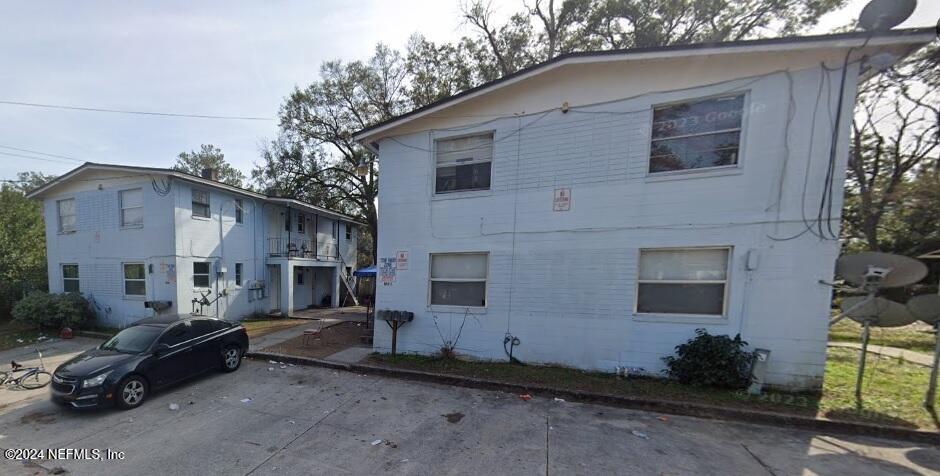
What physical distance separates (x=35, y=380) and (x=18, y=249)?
13978 millimetres

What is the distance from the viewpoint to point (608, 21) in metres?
13.9

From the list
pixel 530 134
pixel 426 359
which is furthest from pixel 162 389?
pixel 530 134

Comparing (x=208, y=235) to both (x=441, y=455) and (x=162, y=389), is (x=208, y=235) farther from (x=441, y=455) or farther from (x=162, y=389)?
(x=441, y=455)

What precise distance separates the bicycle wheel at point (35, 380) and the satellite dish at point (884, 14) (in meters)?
16.1

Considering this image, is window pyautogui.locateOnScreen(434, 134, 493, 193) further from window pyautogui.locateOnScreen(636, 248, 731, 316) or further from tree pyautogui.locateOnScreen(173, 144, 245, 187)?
tree pyautogui.locateOnScreen(173, 144, 245, 187)

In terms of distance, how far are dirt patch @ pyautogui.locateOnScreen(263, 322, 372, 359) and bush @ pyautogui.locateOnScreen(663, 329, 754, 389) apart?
798cm

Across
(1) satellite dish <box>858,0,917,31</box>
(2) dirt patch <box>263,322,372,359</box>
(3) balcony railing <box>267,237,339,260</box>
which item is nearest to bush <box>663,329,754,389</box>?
(1) satellite dish <box>858,0,917,31</box>

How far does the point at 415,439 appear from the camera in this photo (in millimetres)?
4406

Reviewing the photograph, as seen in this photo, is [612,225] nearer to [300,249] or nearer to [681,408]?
[681,408]

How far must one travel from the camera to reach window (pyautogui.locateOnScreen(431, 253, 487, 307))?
7.59m

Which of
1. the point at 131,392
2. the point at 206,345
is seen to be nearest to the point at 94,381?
the point at 131,392

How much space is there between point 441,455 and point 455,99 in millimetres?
6885

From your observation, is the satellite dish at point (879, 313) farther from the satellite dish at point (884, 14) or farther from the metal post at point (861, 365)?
the satellite dish at point (884, 14)

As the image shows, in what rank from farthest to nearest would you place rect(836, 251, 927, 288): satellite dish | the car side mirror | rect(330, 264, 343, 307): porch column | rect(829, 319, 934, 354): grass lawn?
1. rect(330, 264, 343, 307): porch column
2. rect(829, 319, 934, 354): grass lawn
3. the car side mirror
4. rect(836, 251, 927, 288): satellite dish
